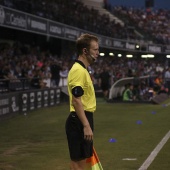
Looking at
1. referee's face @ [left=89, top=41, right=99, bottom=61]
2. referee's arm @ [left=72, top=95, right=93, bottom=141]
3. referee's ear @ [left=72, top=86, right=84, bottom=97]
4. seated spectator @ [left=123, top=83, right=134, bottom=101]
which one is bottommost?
seated spectator @ [left=123, top=83, right=134, bottom=101]

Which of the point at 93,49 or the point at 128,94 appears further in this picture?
the point at 128,94

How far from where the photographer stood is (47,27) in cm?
2686

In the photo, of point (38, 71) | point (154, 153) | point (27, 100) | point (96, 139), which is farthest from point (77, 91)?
point (38, 71)

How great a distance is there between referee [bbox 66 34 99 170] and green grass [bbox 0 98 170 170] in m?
3.35

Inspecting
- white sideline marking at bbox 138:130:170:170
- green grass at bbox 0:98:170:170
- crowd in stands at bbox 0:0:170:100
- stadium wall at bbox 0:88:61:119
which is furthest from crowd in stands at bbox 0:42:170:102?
white sideline marking at bbox 138:130:170:170

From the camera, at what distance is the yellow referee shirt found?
15.6 feet

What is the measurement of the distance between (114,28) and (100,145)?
113ft

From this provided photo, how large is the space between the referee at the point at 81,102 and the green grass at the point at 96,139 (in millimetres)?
3352

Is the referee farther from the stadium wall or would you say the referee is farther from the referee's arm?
the stadium wall

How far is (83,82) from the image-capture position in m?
4.80

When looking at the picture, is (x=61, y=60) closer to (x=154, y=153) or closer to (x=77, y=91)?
(x=154, y=153)

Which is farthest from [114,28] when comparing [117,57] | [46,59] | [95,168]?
[95,168]

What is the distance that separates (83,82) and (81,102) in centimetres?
20

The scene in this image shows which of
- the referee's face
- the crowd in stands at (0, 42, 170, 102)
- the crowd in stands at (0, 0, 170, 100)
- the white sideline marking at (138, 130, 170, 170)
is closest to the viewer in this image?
the referee's face
